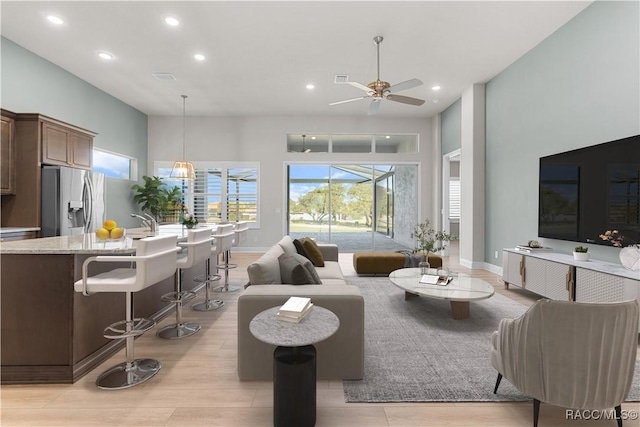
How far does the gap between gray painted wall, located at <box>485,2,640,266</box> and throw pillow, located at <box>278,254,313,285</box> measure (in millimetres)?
3300

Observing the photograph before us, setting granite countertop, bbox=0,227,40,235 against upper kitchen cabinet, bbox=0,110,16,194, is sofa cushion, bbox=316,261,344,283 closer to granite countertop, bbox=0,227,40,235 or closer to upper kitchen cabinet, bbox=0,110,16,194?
granite countertop, bbox=0,227,40,235

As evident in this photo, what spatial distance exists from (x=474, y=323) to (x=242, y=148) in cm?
636

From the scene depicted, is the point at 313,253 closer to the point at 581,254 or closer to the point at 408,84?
the point at 408,84

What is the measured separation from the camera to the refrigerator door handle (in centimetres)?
471

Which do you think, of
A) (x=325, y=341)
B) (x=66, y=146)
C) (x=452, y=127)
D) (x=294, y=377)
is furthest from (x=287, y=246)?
(x=452, y=127)

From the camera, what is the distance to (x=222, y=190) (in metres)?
7.72

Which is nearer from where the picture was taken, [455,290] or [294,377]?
[294,377]

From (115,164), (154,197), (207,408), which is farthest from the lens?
(154,197)

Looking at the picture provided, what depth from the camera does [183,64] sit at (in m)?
4.82

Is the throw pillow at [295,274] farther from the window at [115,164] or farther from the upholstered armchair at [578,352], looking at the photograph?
the window at [115,164]

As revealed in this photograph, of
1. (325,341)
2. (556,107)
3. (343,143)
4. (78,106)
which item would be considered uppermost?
(78,106)

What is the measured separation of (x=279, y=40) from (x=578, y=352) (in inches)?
173

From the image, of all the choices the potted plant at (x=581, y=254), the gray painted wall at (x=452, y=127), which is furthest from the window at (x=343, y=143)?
the potted plant at (x=581, y=254)

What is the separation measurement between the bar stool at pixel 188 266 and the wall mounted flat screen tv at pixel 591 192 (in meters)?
4.12
